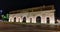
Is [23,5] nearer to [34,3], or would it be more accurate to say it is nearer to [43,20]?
[34,3]

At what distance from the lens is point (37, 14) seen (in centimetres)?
948

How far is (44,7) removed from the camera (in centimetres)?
895

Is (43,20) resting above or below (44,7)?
below

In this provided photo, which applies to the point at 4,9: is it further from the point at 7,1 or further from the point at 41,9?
the point at 41,9

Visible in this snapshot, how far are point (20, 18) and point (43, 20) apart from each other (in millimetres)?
2621

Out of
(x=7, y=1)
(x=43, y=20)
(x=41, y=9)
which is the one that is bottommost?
(x=43, y=20)

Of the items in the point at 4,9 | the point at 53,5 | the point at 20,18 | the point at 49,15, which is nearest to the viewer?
the point at 53,5

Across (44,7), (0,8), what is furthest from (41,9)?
(0,8)

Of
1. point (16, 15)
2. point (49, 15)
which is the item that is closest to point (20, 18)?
point (16, 15)

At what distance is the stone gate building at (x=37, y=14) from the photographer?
8736 millimetres

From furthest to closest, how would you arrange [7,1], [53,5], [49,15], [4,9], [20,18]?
[20,18] < [4,9] < [7,1] < [49,15] < [53,5]

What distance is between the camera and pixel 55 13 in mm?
8695

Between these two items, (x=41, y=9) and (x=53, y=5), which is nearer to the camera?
(x=53, y=5)

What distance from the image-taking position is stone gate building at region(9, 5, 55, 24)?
344 inches
